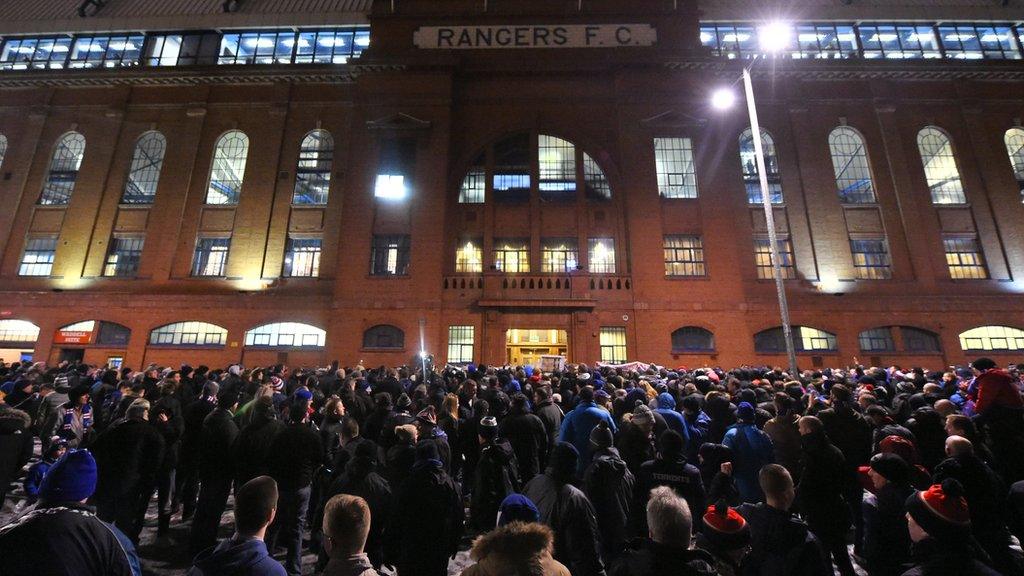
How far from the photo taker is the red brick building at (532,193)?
69.2ft

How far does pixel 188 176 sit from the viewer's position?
24562 mm

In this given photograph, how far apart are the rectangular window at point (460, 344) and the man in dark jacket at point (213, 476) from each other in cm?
1502

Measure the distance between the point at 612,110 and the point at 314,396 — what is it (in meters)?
21.9

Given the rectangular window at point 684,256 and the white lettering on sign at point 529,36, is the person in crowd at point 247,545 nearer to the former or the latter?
the rectangular window at point 684,256

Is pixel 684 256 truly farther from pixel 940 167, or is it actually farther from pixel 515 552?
pixel 515 552

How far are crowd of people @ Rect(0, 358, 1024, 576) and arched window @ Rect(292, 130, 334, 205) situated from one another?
57.8 feet

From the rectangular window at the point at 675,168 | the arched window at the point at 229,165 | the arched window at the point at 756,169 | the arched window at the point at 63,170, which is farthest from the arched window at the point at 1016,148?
the arched window at the point at 63,170

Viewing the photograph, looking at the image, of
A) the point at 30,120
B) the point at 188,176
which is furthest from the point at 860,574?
the point at 30,120

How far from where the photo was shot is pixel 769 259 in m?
22.1

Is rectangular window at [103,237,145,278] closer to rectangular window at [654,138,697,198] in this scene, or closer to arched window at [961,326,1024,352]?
rectangular window at [654,138,697,198]

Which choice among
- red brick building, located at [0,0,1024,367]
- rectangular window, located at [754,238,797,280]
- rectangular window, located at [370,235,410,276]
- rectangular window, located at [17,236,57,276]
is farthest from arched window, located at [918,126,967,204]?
rectangular window, located at [17,236,57,276]

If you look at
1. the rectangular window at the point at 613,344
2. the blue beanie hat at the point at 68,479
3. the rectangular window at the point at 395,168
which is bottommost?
the blue beanie hat at the point at 68,479

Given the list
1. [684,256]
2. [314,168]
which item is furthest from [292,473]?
[314,168]

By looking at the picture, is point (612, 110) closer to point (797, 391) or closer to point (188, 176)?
point (797, 391)
